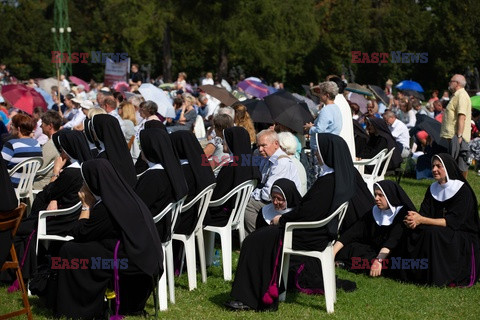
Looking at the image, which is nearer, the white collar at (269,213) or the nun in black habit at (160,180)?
the nun in black habit at (160,180)

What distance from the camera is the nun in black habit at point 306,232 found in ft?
24.4

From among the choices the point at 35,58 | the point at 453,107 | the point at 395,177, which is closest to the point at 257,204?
the point at 453,107

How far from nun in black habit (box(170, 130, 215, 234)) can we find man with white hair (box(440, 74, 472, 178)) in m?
5.77

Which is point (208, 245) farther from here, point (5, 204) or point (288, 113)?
point (288, 113)

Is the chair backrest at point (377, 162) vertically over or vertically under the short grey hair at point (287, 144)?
under

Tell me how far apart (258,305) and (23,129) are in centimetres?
431

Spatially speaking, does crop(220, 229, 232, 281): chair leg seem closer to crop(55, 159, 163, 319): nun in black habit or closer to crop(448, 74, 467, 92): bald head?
crop(55, 159, 163, 319): nun in black habit

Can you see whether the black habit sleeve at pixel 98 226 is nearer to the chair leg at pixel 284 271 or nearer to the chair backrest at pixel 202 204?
the chair backrest at pixel 202 204

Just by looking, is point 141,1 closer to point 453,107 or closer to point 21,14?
point 21,14

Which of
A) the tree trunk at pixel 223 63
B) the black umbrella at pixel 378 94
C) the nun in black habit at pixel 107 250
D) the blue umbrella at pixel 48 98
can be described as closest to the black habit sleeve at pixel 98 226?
the nun in black habit at pixel 107 250

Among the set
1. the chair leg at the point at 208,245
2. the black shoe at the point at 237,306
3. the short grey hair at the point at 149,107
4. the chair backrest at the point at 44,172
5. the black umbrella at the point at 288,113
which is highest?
the short grey hair at the point at 149,107

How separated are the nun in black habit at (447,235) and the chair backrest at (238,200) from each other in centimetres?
169

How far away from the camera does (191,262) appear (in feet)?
26.6

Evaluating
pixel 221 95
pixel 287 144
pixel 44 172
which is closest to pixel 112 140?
pixel 287 144
